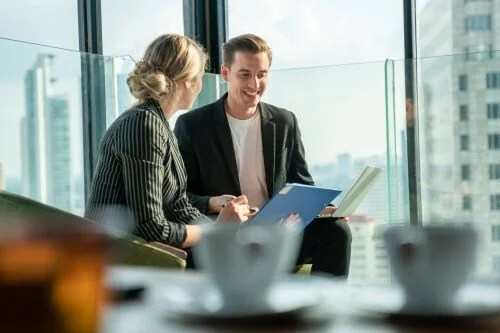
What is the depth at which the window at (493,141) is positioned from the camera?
3998 millimetres

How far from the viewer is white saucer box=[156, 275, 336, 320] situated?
2.47 feet

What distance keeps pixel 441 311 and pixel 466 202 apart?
131 inches

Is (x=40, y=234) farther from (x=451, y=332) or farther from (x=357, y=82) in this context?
(x=357, y=82)

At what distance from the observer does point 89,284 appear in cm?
59

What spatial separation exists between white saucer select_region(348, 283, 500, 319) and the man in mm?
2282

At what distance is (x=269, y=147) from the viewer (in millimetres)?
3305

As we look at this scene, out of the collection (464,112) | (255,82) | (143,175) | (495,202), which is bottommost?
(495,202)

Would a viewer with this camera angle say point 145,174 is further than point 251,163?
No

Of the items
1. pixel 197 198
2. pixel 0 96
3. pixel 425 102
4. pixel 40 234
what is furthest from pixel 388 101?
pixel 40 234

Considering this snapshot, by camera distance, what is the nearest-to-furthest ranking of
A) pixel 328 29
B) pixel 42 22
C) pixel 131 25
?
pixel 42 22 < pixel 131 25 < pixel 328 29

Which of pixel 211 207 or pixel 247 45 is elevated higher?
pixel 247 45

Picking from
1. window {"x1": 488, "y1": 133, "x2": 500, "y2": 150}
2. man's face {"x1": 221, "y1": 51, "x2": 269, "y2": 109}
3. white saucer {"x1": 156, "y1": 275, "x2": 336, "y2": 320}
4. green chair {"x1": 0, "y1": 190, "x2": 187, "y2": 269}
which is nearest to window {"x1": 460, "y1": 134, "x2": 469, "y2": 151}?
window {"x1": 488, "y1": 133, "x2": 500, "y2": 150}

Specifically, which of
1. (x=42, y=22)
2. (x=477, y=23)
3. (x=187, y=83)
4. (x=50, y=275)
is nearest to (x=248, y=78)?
(x=187, y=83)

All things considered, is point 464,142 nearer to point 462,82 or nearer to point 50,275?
point 462,82
